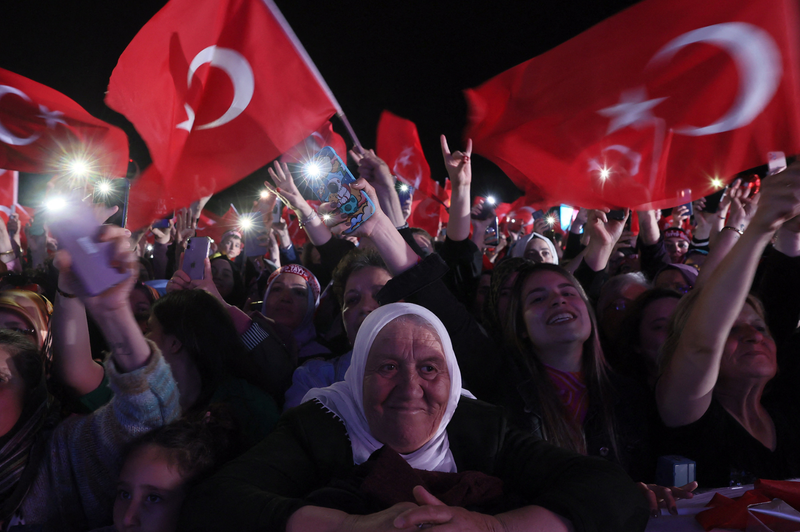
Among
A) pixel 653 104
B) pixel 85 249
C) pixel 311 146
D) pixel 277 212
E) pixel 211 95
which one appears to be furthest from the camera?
pixel 277 212

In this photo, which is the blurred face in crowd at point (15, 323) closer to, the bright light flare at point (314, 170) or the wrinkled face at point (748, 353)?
the bright light flare at point (314, 170)

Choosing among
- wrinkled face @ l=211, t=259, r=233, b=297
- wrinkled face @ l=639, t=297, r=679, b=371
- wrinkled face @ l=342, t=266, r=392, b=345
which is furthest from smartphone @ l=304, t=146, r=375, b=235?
wrinkled face @ l=211, t=259, r=233, b=297

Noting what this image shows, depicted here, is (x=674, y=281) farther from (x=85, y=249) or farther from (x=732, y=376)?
(x=85, y=249)

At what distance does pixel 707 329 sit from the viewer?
1.96 meters

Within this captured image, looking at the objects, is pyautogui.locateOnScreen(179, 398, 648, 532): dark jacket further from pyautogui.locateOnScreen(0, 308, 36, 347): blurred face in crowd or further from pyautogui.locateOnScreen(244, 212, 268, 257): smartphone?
pyautogui.locateOnScreen(244, 212, 268, 257): smartphone

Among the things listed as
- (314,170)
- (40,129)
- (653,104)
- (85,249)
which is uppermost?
(40,129)

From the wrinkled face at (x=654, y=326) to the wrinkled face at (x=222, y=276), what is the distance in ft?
11.3

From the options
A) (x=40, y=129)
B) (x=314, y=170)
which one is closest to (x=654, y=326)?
(x=314, y=170)

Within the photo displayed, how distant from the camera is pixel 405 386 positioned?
171 centimetres

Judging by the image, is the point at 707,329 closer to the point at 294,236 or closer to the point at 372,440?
the point at 372,440

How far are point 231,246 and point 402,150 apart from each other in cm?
237

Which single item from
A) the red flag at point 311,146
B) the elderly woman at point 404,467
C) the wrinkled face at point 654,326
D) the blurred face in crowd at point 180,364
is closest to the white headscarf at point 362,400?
the elderly woman at point 404,467

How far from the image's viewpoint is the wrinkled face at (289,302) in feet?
11.6

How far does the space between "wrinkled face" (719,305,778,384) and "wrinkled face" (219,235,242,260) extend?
5.41m
